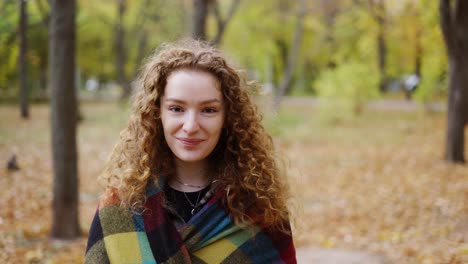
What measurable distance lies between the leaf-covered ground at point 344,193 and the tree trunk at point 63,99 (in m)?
0.70

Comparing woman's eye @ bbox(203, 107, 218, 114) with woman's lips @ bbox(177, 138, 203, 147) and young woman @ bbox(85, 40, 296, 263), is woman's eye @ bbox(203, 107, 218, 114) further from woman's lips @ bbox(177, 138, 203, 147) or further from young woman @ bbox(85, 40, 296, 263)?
woman's lips @ bbox(177, 138, 203, 147)

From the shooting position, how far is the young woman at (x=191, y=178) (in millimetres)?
1918

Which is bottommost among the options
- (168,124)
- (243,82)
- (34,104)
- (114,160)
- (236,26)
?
(34,104)

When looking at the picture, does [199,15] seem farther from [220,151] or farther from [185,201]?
[185,201]

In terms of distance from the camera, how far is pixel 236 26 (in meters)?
28.6

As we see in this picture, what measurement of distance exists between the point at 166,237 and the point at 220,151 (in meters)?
0.51

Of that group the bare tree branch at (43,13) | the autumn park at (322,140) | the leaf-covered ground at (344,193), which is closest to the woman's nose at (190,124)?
the autumn park at (322,140)

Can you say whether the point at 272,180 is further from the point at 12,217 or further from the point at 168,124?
the point at 12,217

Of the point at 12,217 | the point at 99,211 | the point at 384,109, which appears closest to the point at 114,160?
the point at 99,211

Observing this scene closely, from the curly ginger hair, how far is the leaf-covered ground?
371mm

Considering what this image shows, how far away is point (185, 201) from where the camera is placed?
6.73 ft

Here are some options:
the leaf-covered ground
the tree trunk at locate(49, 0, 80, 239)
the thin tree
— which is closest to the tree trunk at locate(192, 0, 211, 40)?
the leaf-covered ground

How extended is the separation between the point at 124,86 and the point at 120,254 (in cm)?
2477

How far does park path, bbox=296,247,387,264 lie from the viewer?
17.3ft
